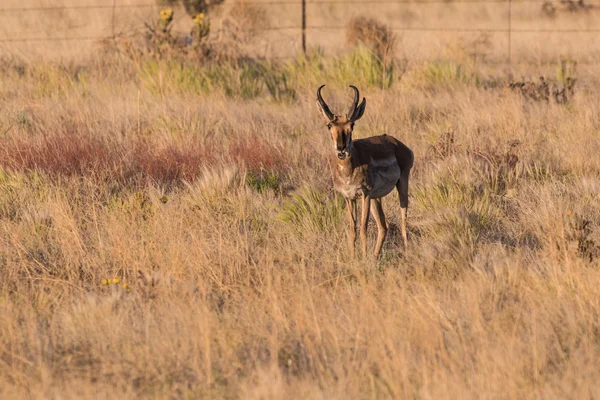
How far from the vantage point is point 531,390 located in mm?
4156

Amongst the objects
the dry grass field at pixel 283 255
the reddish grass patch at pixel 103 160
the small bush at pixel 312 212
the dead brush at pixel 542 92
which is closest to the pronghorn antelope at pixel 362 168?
the dry grass field at pixel 283 255

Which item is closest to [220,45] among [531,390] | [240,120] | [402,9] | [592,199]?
[240,120]

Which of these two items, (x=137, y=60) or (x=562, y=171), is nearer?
(x=562, y=171)

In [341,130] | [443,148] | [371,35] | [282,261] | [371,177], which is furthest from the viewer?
[371,35]

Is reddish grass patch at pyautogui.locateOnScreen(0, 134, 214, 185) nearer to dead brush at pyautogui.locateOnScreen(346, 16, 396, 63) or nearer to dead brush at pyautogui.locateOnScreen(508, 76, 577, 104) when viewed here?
dead brush at pyautogui.locateOnScreen(508, 76, 577, 104)

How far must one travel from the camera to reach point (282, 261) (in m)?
6.24

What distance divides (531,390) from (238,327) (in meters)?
1.66

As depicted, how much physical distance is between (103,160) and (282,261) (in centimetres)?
298

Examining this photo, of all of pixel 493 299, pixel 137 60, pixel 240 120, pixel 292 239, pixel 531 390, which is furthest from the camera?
pixel 137 60

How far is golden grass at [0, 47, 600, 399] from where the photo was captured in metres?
4.41

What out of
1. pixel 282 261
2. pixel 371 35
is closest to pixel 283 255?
pixel 282 261

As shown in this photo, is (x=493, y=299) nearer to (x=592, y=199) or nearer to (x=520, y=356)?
(x=520, y=356)

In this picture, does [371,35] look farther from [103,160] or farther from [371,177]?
[371,177]

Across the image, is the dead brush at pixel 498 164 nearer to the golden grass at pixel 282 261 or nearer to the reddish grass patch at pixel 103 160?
the golden grass at pixel 282 261
